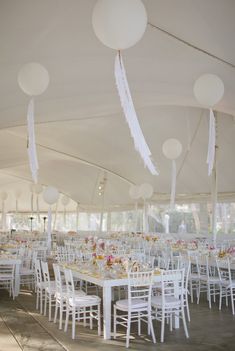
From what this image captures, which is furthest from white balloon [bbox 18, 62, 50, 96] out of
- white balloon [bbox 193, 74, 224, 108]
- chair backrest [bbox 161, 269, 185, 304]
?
chair backrest [bbox 161, 269, 185, 304]

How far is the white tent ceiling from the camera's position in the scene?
610 centimetres

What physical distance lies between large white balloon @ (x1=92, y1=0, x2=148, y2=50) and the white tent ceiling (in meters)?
2.48

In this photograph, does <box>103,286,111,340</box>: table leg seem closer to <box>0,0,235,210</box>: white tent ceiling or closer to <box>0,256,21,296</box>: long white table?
<box>0,256,21,296</box>: long white table

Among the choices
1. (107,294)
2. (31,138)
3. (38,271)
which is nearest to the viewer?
(107,294)

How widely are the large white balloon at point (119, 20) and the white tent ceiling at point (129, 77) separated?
2.48m

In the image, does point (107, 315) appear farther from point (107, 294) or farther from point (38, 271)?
point (38, 271)

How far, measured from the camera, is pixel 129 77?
27.1ft

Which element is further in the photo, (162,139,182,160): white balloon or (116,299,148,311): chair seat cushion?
(162,139,182,160): white balloon

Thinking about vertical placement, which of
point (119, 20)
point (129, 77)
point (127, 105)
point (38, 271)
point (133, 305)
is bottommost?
point (133, 305)

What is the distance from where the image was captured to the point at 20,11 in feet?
19.1

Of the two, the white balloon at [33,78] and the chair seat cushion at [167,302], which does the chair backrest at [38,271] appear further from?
the white balloon at [33,78]

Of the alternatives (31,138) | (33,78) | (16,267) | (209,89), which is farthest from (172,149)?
(33,78)

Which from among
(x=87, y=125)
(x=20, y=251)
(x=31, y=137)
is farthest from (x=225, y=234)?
(x=31, y=137)

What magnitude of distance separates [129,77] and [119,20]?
15.5ft
